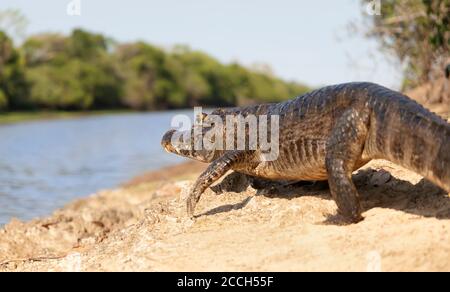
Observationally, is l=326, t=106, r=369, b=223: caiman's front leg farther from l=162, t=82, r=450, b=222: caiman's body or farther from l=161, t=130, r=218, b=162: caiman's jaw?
l=161, t=130, r=218, b=162: caiman's jaw

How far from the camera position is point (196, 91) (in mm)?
100188

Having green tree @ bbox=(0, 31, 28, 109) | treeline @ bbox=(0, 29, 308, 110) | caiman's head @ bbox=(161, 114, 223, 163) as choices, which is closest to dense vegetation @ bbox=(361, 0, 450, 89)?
caiman's head @ bbox=(161, 114, 223, 163)

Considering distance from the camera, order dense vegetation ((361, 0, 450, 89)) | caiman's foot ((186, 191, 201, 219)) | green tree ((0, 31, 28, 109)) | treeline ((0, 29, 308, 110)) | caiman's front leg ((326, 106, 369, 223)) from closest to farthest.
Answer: caiman's front leg ((326, 106, 369, 223))
caiman's foot ((186, 191, 201, 219))
dense vegetation ((361, 0, 450, 89))
green tree ((0, 31, 28, 109))
treeline ((0, 29, 308, 110))

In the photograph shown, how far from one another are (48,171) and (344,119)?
16.1 metres

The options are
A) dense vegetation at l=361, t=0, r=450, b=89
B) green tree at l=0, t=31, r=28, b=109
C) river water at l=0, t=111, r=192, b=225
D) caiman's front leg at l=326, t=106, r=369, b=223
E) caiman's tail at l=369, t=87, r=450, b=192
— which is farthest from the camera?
green tree at l=0, t=31, r=28, b=109

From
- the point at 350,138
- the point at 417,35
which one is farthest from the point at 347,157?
the point at 417,35

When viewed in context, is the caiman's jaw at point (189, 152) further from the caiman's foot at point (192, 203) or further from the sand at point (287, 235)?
the caiman's foot at point (192, 203)

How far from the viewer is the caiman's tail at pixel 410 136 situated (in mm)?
4406

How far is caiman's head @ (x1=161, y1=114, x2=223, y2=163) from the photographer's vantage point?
22.9ft

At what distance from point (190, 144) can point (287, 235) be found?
2688mm

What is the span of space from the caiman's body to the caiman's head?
3.37 feet

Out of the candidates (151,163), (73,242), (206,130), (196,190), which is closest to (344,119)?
(196,190)

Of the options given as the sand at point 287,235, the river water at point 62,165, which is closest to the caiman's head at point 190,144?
the sand at point 287,235

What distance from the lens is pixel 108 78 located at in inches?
3091
